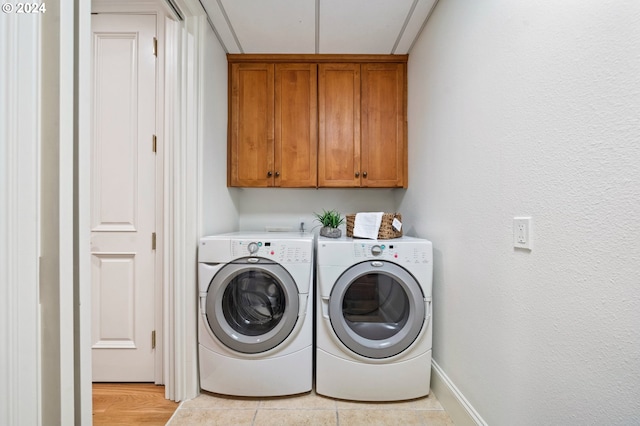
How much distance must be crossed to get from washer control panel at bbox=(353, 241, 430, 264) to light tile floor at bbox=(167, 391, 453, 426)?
818 mm

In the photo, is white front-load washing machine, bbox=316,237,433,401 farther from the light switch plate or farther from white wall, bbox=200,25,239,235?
white wall, bbox=200,25,239,235

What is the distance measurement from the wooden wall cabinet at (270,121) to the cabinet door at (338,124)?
2.7 inches

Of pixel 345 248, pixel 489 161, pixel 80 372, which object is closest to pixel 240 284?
pixel 345 248

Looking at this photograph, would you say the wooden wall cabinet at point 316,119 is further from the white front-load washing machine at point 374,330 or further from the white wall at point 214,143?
the white front-load washing machine at point 374,330

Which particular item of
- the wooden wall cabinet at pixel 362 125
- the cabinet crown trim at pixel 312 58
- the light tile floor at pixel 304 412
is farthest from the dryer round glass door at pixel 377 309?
the cabinet crown trim at pixel 312 58

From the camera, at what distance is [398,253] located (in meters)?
1.61

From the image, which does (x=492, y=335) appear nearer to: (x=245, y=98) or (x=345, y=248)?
(x=345, y=248)

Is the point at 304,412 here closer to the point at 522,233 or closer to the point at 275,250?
the point at 275,250

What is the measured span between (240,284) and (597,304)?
59.6 inches

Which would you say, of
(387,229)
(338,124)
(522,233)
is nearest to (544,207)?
(522,233)

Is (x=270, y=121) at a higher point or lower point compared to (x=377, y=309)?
higher

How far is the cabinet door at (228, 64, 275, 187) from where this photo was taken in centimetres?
224

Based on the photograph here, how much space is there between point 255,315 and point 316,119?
1514 millimetres

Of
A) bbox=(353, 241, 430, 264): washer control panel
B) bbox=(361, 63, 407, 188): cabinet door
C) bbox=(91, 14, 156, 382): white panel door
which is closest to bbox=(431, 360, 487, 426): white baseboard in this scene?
bbox=(353, 241, 430, 264): washer control panel
